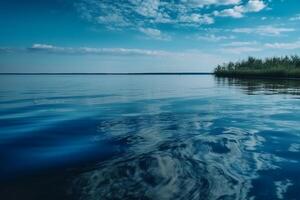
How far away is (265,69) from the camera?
289 feet

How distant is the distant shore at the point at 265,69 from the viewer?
75.6 m

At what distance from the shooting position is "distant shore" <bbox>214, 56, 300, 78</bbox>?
75562 mm

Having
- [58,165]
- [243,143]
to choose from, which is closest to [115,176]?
[58,165]

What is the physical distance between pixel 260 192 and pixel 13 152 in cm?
643

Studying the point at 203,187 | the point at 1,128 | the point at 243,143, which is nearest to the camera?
the point at 203,187

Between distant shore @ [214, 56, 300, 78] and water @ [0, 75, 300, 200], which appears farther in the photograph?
distant shore @ [214, 56, 300, 78]

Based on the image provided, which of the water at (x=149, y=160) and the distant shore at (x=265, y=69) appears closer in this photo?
the water at (x=149, y=160)

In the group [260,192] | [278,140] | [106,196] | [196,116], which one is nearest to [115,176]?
[106,196]

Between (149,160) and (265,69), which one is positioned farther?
(265,69)

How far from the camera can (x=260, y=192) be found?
17.3ft

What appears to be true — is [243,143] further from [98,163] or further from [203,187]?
[98,163]

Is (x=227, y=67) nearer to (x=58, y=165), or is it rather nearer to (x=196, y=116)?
(x=196, y=116)

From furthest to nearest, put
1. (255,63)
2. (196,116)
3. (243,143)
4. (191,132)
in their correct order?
(255,63) → (196,116) → (191,132) → (243,143)

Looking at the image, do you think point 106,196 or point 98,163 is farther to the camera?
point 98,163
